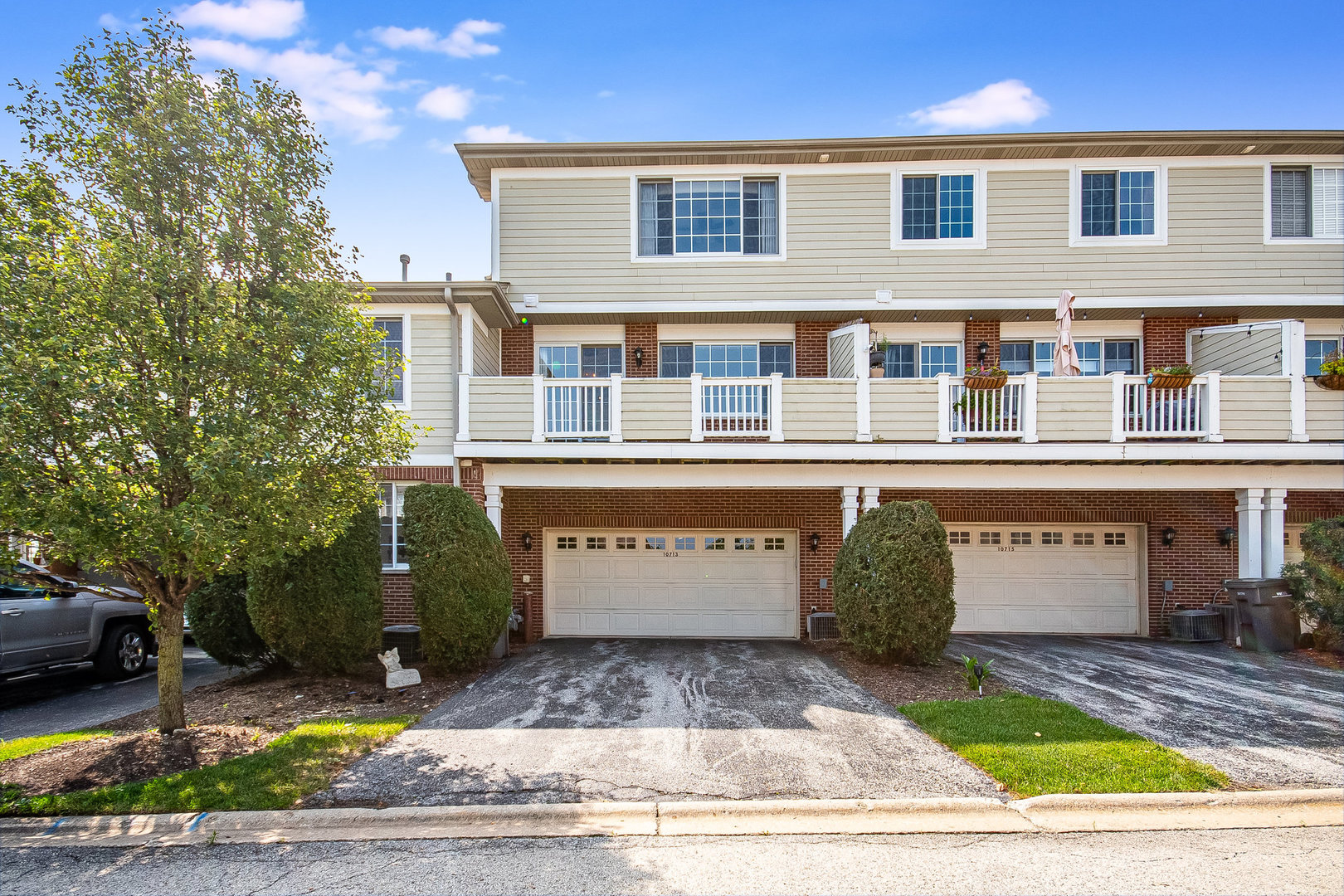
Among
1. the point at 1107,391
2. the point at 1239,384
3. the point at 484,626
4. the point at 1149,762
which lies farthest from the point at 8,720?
the point at 1239,384

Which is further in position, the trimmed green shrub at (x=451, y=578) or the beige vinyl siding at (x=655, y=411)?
the beige vinyl siding at (x=655, y=411)

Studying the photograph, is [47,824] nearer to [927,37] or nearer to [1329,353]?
[927,37]

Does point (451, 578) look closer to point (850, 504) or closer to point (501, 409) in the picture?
point (501, 409)

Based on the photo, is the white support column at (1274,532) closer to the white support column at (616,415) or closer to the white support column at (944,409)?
the white support column at (944,409)

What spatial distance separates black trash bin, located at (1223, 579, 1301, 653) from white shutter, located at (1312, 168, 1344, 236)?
658cm

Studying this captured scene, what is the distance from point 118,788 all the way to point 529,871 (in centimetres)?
356

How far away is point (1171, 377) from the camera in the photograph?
10.1 meters

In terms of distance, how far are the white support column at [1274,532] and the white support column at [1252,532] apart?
0.28 feet

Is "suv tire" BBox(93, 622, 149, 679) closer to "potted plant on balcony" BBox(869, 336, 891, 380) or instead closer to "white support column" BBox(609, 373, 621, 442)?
"white support column" BBox(609, 373, 621, 442)

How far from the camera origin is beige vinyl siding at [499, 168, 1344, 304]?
12.0 meters

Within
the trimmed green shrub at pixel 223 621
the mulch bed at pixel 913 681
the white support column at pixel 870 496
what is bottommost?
the mulch bed at pixel 913 681

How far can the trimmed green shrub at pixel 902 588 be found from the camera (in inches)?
339

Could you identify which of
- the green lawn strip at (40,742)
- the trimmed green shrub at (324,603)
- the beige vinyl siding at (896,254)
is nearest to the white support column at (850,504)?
the beige vinyl siding at (896,254)

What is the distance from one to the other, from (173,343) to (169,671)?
123 inches
